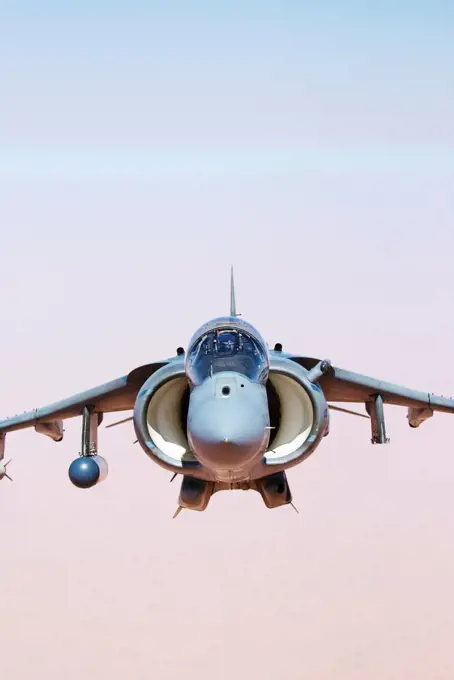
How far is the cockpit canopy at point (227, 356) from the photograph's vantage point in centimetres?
863

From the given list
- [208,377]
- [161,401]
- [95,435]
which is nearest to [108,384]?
[95,435]

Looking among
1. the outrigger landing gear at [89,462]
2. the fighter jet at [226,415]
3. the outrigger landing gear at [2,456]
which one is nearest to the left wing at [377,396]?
the fighter jet at [226,415]

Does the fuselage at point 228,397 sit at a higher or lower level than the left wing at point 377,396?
lower

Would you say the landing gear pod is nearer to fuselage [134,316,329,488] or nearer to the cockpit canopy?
fuselage [134,316,329,488]

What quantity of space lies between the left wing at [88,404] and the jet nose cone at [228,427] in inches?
100

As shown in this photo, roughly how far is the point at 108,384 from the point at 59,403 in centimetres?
117

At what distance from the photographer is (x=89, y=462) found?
1070 cm

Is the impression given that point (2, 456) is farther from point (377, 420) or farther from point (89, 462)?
point (377, 420)

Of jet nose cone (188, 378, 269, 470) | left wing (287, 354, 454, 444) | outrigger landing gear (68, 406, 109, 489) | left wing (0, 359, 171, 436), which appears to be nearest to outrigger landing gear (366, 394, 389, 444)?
left wing (287, 354, 454, 444)

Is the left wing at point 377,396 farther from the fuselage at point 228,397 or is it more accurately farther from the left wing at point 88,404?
the fuselage at point 228,397

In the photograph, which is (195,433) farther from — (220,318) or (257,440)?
(220,318)

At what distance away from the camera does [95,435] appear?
39.8 ft

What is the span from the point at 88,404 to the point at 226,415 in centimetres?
485

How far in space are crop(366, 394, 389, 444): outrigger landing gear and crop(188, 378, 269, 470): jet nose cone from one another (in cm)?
377
